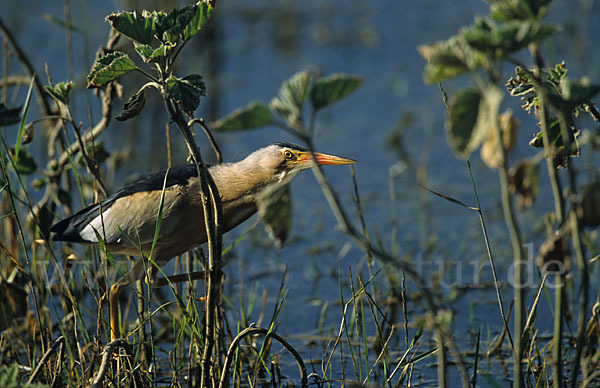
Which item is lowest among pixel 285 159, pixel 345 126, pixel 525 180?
pixel 525 180

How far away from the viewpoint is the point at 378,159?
625cm

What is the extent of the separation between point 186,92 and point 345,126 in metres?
4.79

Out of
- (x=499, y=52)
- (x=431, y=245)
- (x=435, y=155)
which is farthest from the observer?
(x=435, y=155)

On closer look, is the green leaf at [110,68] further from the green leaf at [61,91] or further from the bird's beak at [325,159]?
the bird's beak at [325,159]

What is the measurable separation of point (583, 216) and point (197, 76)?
1005mm

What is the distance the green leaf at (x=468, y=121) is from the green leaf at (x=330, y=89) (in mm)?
275

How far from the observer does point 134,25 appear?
2.10m

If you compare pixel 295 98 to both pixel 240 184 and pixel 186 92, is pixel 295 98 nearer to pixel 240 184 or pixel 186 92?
pixel 186 92

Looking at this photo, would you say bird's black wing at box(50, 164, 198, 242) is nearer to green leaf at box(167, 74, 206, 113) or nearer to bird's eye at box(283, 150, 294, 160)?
bird's eye at box(283, 150, 294, 160)

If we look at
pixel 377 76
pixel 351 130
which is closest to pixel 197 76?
pixel 351 130

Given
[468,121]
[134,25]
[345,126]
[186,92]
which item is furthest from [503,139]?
[345,126]

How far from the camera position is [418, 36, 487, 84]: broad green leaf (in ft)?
5.58

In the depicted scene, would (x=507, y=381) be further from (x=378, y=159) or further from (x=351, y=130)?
(x=351, y=130)

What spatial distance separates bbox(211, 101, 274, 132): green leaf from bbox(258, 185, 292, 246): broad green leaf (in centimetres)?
17
